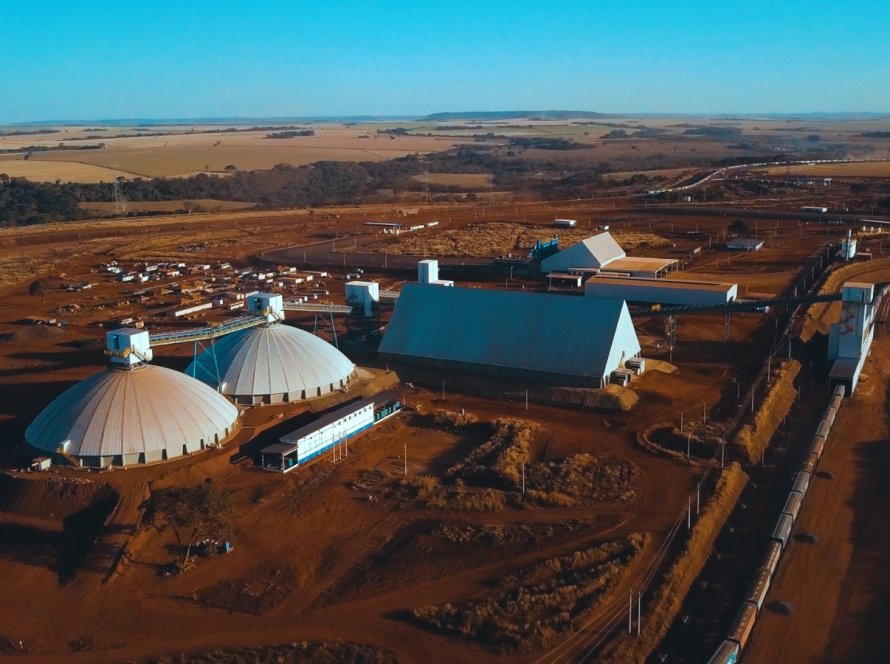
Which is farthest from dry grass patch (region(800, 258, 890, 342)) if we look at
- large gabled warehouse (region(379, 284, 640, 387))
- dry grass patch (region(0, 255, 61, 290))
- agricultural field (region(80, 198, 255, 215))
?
agricultural field (region(80, 198, 255, 215))

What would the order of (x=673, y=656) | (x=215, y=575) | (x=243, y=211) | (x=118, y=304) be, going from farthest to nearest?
(x=243, y=211) → (x=118, y=304) → (x=215, y=575) → (x=673, y=656)

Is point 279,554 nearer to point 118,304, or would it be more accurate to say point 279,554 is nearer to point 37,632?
point 37,632

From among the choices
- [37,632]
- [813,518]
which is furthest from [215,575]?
[813,518]

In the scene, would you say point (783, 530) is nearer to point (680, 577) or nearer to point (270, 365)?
point (680, 577)

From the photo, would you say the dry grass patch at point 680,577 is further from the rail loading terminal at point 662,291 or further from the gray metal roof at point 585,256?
the gray metal roof at point 585,256

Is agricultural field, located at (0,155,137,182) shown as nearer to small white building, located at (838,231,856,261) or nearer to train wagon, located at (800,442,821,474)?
small white building, located at (838,231,856,261)

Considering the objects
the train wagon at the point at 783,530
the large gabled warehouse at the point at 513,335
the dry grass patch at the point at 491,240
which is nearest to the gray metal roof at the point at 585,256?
the dry grass patch at the point at 491,240

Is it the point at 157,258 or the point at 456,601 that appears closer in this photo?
the point at 456,601
